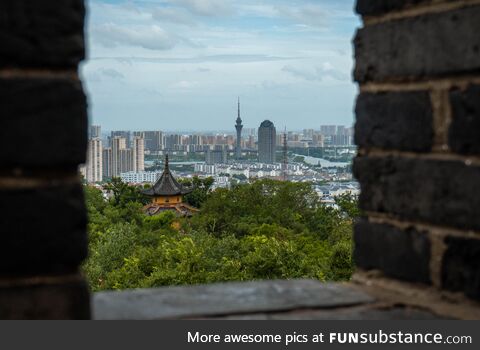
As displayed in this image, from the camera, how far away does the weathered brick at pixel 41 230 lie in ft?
4.81

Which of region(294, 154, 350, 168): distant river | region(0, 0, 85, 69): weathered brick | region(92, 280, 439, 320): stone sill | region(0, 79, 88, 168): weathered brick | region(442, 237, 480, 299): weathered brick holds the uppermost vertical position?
region(0, 0, 85, 69): weathered brick

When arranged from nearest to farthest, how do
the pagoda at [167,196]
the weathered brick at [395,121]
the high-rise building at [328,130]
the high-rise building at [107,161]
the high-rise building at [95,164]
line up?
the weathered brick at [395,121] < the pagoda at [167,196] < the high-rise building at [95,164] < the high-rise building at [107,161] < the high-rise building at [328,130]

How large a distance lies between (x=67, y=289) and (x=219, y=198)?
27.8m

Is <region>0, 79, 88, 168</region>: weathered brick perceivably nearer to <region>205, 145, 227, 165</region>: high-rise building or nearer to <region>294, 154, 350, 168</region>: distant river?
<region>294, 154, 350, 168</region>: distant river

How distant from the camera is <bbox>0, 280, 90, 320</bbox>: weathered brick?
1.48 meters

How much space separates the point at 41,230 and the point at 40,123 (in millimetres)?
193

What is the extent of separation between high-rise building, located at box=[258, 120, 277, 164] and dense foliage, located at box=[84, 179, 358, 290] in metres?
53.5

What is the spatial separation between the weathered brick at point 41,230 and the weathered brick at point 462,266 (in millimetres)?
948

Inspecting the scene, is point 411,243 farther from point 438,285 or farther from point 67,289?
point 67,289

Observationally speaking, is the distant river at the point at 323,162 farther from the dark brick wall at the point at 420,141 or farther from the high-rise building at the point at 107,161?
the dark brick wall at the point at 420,141

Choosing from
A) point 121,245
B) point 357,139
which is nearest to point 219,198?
point 121,245

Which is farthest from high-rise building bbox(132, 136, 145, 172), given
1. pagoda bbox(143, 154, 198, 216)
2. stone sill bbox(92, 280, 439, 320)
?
stone sill bbox(92, 280, 439, 320)

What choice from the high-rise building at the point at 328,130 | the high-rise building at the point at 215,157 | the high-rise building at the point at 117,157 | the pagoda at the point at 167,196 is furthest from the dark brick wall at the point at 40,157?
the high-rise building at the point at 328,130

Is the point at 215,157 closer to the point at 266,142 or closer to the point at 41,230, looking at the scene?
the point at 266,142
